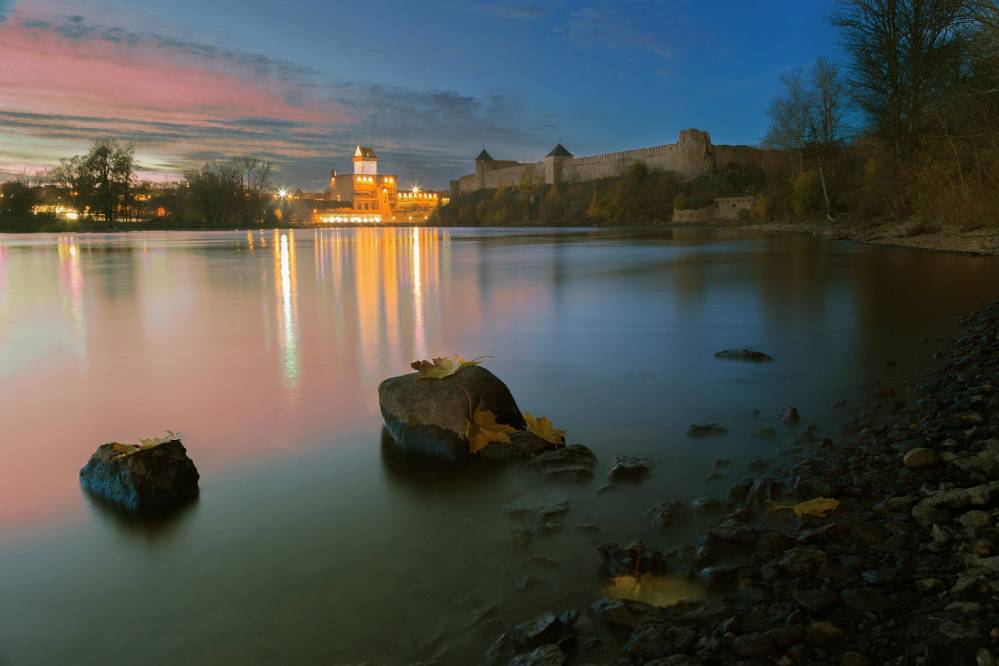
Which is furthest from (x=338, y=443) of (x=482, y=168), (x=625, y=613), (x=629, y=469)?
(x=482, y=168)

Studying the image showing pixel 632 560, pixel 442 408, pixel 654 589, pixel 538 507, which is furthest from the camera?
pixel 442 408

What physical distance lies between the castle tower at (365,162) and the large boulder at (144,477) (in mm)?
183793

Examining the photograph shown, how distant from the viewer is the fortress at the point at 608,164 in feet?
292

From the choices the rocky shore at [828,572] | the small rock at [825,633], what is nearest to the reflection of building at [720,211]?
the rocky shore at [828,572]

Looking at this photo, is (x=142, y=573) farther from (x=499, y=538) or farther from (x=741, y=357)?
Result: (x=741, y=357)

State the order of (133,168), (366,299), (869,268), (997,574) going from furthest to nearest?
1. (133,168)
2. (869,268)
3. (366,299)
4. (997,574)

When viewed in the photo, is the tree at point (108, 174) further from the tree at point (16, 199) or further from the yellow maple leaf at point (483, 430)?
the yellow maple leaf at point (483, 430)

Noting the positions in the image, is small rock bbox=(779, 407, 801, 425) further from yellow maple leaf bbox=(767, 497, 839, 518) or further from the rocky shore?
yellow maple leaf bbox=(767, 497, 839, 518)

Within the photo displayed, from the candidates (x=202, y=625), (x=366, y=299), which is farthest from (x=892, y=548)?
(x=366, y=299)

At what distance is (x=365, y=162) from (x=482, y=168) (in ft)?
191

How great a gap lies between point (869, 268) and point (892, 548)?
17.4 metres

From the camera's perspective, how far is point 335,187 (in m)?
188

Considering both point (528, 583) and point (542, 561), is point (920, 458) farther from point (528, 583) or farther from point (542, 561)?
point (528, 583)

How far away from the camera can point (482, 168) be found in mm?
134500
